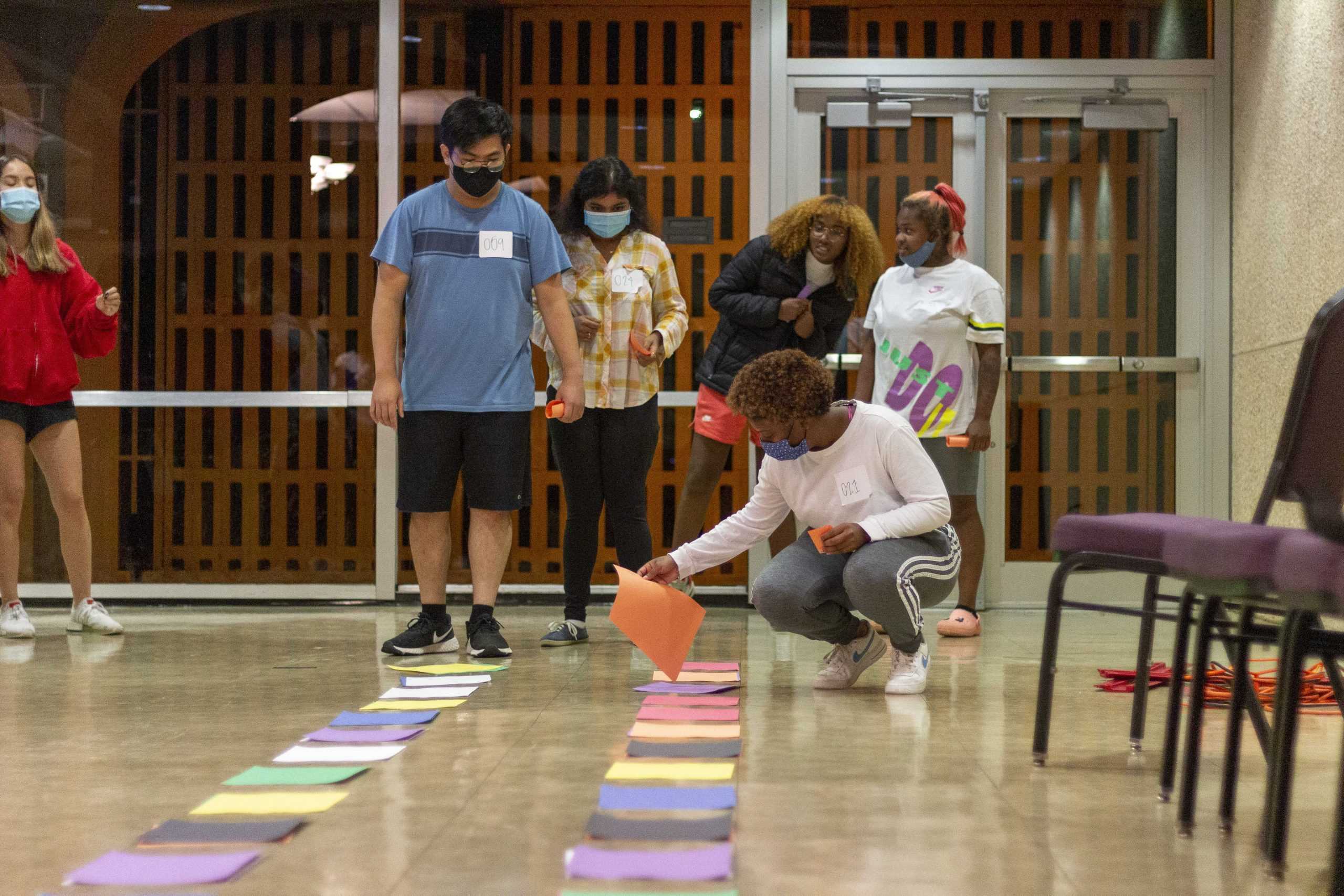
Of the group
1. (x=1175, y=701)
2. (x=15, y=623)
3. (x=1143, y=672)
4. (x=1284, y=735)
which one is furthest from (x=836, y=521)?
(x=15, y=623)

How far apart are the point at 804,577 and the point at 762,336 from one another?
1663mm

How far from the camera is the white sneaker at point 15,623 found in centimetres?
465

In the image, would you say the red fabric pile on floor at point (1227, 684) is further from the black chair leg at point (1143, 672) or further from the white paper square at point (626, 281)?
the white paper square at point (626, 281)

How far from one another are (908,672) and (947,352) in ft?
5.72

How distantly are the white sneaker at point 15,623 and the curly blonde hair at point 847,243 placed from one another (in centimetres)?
275

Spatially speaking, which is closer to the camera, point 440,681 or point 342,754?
point 342,754

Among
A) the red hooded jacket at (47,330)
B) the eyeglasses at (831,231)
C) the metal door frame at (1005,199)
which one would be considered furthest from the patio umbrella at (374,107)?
the eyeglasses at (831,231)

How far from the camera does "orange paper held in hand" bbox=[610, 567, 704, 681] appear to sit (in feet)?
10.1

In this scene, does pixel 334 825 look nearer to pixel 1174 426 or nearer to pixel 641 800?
pixel 641 800

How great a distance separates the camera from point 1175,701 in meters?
2.17

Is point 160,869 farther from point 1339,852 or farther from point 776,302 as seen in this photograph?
point 776,302

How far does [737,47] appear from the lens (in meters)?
6.04

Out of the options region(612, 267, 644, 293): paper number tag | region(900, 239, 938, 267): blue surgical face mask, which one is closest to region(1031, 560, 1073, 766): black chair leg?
region(612, 267, 644, 293): paper number tag

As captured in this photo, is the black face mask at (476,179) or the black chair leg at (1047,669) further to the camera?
the black face mask at (476,179)
